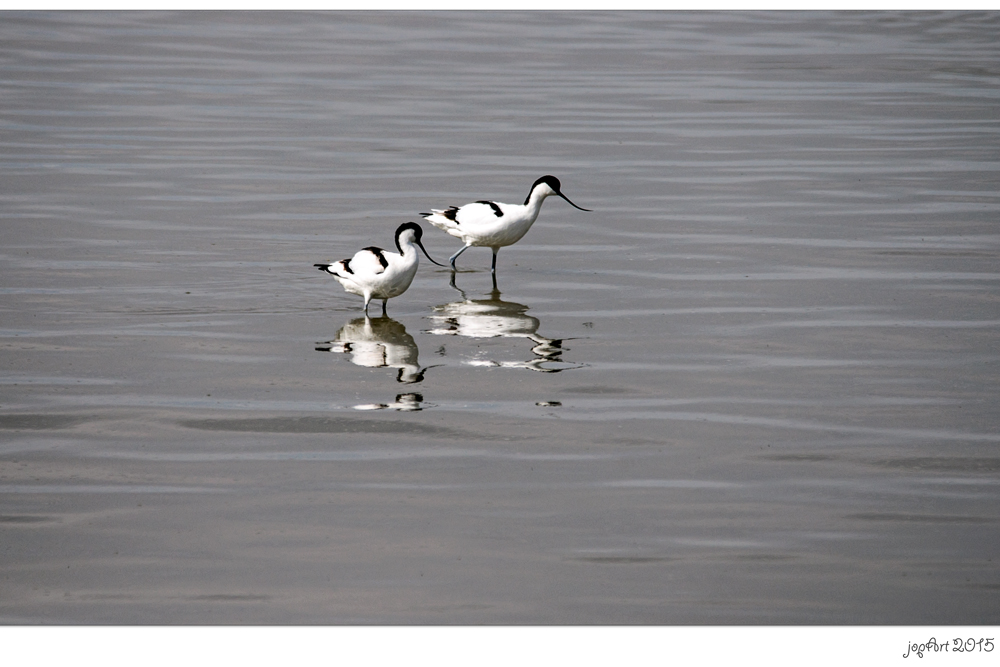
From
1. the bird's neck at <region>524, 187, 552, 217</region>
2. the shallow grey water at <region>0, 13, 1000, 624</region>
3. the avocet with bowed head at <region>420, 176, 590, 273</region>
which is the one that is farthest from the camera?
the bird's neck at <region>524, 187, 552, 217</region>

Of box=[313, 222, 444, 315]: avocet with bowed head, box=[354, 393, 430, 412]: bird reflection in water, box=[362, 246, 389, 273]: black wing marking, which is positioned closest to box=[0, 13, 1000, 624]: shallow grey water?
box=[354, 393, 430, 412]: bird reflection in water

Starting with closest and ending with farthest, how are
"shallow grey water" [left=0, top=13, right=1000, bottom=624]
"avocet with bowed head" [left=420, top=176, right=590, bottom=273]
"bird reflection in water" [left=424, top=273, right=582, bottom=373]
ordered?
"shallow grey water" [left=0, top=13, right=1000, bottom=624]
"bird reflection in water" [left=424, top=273, right=582, bottom=373]
"avocet with bowed head" [left=420, top=176, right=590, bottom=273]

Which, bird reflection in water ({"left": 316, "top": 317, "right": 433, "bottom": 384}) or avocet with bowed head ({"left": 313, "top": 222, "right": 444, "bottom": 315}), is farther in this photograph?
avocet with bowed head ({"left": 313, "top": 222, "right": 444, "bottom": 315})

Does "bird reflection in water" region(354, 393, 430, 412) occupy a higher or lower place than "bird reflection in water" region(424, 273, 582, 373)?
lower

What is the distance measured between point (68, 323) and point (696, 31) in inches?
1039

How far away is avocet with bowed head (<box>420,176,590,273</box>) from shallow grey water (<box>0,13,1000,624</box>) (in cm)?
40

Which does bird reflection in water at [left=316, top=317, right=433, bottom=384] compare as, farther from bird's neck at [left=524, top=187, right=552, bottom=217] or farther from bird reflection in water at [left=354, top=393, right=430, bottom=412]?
bird's neck at [left=524, top=187, right=552, bottom=217]

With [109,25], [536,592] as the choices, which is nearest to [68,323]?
[536,592]

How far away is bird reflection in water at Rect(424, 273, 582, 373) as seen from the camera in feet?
31.9

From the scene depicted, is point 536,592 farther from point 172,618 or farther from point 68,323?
point 68,323

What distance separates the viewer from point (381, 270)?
10.7m

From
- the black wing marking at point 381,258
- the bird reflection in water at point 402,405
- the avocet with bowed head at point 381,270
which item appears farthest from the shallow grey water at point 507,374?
the black wing marking at point 381,258

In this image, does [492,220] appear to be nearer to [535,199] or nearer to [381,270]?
[535,199]

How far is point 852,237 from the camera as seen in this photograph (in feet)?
45.0
